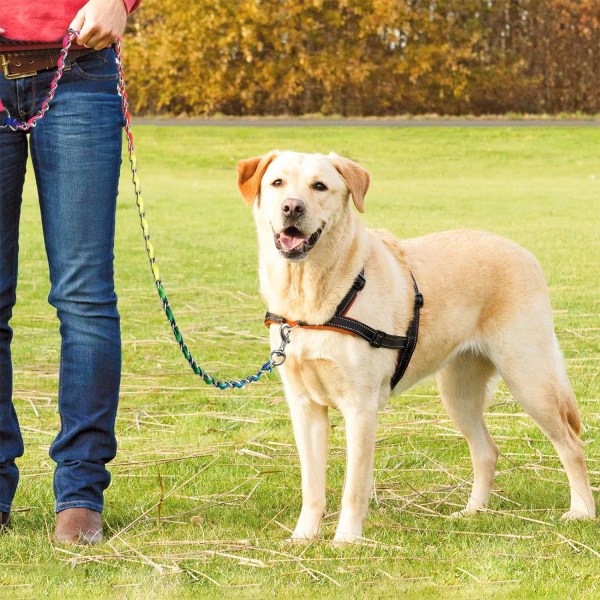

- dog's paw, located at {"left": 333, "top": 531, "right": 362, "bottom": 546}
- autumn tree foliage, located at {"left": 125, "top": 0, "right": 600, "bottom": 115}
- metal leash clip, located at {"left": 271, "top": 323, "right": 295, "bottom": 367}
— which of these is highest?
metal leash clip, located at {"left": 271, "top": 323, "right": 295, "bottom": 367}

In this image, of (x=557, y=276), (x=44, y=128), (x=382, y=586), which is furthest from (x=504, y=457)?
(x=557, y=276)

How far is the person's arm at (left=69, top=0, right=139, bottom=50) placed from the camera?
3.33 meters

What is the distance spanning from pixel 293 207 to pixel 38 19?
38.5 inches

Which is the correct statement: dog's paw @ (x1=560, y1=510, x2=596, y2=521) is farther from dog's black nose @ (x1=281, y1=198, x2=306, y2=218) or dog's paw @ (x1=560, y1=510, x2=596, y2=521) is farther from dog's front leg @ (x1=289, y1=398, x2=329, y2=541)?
dog's black nose @ (x1=281, y1=198, x2=306, y2=218)

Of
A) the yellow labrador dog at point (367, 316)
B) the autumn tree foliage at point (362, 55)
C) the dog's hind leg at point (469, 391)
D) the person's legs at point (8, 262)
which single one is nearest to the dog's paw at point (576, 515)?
the yellow labrador dog at point (367, 316)

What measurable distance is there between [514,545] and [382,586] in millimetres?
584

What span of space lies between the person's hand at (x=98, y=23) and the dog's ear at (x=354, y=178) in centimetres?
87

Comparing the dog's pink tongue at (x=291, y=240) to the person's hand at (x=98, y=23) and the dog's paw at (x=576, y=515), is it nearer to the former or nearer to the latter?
the person's hand at (x=98, y=23)

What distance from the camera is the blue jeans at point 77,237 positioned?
11.4 feet

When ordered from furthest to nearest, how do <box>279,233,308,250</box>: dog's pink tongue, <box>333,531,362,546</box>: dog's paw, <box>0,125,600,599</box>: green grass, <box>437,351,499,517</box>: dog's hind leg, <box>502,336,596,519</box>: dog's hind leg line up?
<box>437,351,499,517</box>: dog's hind leg
<box>502,336,596,519</box>: dog's hind leg
<box>279,233,308,250</box>: dog's pink tongue
<box>333,531,362,546</box>: dog's paw
<box>0,125,600,599</box>: green grass

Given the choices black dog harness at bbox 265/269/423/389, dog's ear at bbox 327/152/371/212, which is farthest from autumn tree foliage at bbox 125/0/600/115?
black dog harness at bbox 265/269/423/389

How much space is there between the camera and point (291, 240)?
371 cm

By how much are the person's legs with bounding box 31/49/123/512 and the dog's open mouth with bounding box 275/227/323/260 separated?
553 millimetres

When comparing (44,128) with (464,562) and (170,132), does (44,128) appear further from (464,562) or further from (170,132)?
(170,132)
